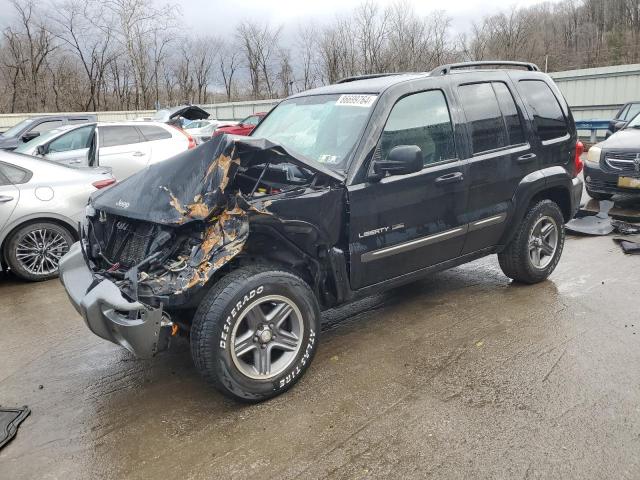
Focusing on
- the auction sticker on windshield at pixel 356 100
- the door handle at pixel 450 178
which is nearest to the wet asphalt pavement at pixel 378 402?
the door handle at pixel 450 178

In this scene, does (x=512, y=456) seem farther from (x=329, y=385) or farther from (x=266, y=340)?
(x=266, y=340)

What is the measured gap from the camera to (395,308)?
4777 millimetres

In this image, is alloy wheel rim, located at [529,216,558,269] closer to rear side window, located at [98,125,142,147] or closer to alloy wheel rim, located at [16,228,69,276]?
alloy wheel rim, located at [16,228,69,276]

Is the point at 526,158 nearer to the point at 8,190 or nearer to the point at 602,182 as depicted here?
the point at 602,182

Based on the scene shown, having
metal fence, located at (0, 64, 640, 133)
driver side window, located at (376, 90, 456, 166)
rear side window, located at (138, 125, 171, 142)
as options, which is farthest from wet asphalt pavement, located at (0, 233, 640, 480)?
metal fence, located at (0, 64, 640, 133)

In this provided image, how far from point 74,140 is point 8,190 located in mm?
3996

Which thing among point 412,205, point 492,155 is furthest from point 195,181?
point 492,155

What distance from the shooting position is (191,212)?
10.1 feet

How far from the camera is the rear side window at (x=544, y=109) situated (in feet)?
15.9

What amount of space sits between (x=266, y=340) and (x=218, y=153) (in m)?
1.19

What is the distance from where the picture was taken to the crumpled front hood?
3105 millimetres

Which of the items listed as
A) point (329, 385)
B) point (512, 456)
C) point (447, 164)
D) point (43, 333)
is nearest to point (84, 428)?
point (329, 385)

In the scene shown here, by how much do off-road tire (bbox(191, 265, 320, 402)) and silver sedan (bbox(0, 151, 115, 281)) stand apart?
12.5 ft

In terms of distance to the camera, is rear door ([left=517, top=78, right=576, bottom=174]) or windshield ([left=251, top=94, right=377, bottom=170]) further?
rear door ([left=517, top=78, right=576, bottom=174])
